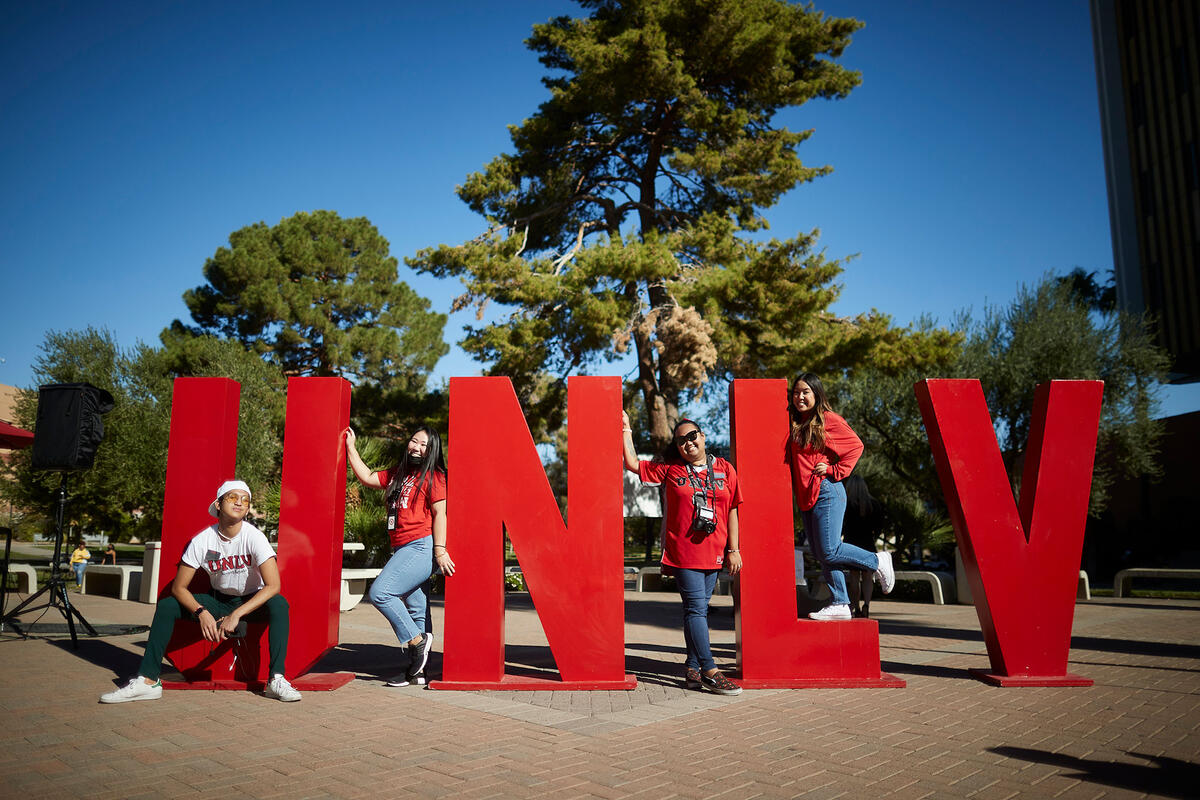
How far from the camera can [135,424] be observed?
22.2 m

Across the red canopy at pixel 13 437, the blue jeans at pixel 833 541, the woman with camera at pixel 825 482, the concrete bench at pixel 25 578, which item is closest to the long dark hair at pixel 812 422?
the woman with camera at pixel 825 482

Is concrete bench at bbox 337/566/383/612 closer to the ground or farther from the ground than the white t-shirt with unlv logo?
closer to the ground

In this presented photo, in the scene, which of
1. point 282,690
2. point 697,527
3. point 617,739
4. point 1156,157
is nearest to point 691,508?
point 697,527

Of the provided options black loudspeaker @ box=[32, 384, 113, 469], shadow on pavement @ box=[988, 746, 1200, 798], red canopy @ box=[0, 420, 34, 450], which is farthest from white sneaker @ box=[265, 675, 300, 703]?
red canopy @ box=[0, 420, 34, 450]

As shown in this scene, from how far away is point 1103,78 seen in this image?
31016 millimetres

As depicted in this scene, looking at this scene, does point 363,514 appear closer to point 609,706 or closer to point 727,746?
point 609,706

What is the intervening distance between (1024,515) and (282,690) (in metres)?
5.65

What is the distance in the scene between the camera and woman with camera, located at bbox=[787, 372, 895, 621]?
224 inches

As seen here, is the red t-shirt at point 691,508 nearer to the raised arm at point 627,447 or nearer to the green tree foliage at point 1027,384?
the raised arm at point 627,447

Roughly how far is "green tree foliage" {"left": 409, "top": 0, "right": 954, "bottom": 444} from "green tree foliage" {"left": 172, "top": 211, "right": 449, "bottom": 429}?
45.6 ft

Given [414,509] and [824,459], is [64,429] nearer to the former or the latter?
[414,509]


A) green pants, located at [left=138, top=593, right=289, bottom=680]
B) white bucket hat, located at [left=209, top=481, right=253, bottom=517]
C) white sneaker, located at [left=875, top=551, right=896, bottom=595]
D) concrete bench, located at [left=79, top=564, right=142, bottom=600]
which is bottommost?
concrete bench, located at [left=79, top=564, right=142, bottom=600]

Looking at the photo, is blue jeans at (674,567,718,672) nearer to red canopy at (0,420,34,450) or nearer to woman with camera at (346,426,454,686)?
woman with camera at (346,426,454,686)

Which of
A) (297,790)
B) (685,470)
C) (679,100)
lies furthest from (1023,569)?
(679,100)
